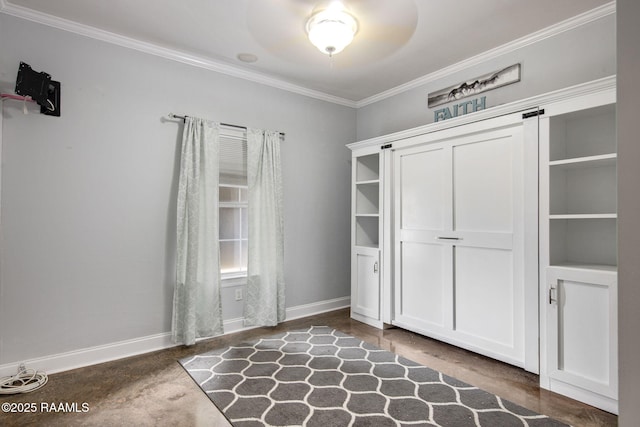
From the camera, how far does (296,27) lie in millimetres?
2709

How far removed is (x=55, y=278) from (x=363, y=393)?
2439 millimetres

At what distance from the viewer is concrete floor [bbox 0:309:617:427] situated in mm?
2025

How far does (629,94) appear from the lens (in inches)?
42.6

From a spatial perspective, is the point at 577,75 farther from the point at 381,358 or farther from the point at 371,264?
the point at 381,358

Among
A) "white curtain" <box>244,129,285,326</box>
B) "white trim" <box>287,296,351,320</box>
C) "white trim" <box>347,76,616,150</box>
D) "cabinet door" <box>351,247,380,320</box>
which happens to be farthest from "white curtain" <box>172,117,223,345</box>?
"white trim" <box>347,76,616,150</box>

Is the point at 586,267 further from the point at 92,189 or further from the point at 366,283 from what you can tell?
the point at 92,189

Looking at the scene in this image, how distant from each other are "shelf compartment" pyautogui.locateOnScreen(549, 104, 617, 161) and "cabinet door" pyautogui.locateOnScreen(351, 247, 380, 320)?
1.87 meters

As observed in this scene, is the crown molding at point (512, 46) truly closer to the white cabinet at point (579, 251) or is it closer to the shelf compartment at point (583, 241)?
the white cabinet at point (579, 251)

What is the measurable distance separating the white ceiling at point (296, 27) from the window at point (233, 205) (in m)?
0.75

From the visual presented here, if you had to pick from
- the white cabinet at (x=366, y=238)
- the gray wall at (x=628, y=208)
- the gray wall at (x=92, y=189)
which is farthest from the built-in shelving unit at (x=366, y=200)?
the gray wall at (x=628, y=208)

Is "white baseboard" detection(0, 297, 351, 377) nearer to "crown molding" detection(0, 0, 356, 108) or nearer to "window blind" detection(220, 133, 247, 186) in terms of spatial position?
"window blind" detection(220, 133, 247, 186)

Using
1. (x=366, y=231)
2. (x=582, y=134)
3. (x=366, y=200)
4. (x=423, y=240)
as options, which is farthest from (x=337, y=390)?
(x=582, y=134)

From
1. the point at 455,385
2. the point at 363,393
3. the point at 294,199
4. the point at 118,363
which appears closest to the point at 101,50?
the point at 294,199

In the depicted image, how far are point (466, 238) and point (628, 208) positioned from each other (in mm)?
1905
